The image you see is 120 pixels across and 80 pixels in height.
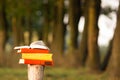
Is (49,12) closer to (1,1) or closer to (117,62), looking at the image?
(1,1)

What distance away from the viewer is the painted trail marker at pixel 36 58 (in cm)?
1005

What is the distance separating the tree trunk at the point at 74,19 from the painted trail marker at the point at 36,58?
20483 mm

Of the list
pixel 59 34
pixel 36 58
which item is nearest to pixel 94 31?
pixel 59 34

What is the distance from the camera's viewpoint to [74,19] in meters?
31.1

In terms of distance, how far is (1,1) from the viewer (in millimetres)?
37250

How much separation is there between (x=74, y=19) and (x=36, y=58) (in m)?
21.2

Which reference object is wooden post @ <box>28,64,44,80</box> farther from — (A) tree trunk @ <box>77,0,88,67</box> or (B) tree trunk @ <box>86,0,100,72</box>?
(A) tree trunk @ <box>77,0,88,67</box>

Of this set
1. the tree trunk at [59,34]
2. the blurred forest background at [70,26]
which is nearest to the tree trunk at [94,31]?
the blurred forest background at [70,26]

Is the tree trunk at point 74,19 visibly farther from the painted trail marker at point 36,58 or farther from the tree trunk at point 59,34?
the painted trail marker at point 36,58

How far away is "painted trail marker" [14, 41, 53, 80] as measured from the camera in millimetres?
10047

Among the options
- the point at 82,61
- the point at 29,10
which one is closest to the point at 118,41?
the point at 82,61

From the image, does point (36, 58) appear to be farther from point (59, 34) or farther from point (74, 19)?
point (59, 34)

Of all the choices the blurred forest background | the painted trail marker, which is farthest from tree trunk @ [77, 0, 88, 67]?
the painted trail marker

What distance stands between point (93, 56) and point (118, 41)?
7.39m
